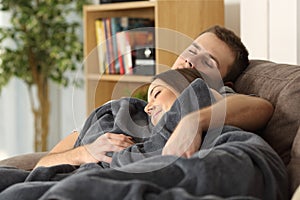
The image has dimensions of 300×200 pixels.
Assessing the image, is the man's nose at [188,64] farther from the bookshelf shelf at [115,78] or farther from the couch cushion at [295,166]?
the couch cushion at [295,166]

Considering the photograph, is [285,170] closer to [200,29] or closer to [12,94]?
[200,29]

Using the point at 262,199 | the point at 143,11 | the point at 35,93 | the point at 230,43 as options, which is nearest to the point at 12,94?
the point at 35,93

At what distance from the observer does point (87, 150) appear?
1.75 m

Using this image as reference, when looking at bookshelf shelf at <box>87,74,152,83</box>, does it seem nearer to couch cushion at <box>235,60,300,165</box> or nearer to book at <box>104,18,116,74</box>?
book at <box>104,18,116,74</box>

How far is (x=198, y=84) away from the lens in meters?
1.49

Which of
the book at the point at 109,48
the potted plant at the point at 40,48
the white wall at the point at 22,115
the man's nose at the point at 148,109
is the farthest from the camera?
the white wall at the point at 22,115

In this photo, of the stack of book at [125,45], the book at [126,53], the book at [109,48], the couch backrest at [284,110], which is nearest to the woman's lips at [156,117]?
the couch backrest at [284,110]

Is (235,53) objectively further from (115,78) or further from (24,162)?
(115,78)

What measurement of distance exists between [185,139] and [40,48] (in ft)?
8.50

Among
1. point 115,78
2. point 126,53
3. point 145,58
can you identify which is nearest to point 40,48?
point 126,53

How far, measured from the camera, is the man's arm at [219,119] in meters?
1.41

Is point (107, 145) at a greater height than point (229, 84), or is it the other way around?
point (229, 84)

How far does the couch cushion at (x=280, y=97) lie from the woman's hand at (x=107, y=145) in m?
0.36

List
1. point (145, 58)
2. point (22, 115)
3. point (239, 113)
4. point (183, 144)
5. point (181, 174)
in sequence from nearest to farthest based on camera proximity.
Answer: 1. point (181, 174)
2. point (183, 144)
3. point (239, 113)
4. point (145, 58)
5. point (22, 115)
